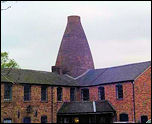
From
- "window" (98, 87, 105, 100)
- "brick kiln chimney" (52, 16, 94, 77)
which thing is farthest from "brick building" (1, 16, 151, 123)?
"brick kiln chimney" (52, 16, 94, 77)

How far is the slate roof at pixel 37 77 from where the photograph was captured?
110 ft

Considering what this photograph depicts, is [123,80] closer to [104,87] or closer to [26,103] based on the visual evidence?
[104,87]

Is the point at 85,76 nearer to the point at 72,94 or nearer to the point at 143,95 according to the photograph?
the point at 72,94

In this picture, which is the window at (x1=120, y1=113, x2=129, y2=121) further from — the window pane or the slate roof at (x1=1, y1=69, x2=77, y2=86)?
the slate roof at (x1=1, y1=69, x2=77, y2=86)

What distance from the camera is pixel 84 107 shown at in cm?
3512

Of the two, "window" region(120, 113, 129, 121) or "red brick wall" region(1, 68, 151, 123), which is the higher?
"red brick wall" region(1, 68, 151, 123)

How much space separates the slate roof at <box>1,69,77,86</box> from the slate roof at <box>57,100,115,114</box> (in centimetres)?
270

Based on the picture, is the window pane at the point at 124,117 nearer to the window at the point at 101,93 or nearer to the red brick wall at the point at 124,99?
the red brick wall at the point at 124,99

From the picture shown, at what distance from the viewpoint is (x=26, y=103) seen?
1312 inches

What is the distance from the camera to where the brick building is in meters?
32.6

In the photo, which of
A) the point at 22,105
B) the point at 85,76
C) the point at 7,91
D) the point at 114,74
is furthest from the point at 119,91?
the point at 7,91

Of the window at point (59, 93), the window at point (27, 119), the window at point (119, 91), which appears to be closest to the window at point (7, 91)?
the window at point (27, 119)

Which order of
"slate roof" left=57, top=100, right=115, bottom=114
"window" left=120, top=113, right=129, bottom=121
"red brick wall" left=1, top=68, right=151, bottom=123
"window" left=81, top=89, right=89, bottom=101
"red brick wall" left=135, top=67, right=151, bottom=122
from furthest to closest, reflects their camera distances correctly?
"window" left=81, top=89, right=89, bottom=101 < "slate roof" left=57, top=100, right=115, bottom=114 < "window" left=120, top=113, right=129, bottom=121 < "red brick wall" left=135, top=67, right=151, bottom=122 < "red brick wall" left=1, top=68, right=151, bottom=123

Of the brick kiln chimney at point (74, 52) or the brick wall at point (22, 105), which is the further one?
the brick kiln chimney at point (74, 52)
